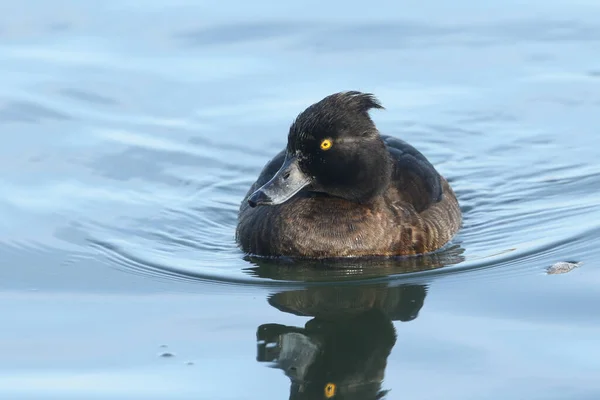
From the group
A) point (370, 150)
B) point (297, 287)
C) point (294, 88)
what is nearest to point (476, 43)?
point (294, 88)

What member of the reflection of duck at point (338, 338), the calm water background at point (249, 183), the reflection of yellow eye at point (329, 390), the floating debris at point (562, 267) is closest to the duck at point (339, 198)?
the calm water background at point (249, 183)

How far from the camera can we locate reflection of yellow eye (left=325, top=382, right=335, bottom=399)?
7.91 meters

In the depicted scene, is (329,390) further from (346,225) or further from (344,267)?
(346,225)

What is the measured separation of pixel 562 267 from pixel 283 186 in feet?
7.47

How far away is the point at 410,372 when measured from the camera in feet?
26.6

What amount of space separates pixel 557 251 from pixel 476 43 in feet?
18.2

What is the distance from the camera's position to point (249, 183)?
509 inches

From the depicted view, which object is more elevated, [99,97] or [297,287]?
[99,97]

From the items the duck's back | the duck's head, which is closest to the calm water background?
the duck's back

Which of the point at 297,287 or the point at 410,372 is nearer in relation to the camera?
the point at 410,372

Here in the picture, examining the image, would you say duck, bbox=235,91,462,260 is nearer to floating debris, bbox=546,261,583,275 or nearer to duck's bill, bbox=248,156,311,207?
duck's bill, bbox=248,156,311,207

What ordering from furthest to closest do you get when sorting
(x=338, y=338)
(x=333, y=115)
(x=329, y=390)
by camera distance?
(x=333, y=115) → (x=338, y=338) → (x=329, y=390)

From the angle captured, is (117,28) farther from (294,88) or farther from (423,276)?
(423,276)

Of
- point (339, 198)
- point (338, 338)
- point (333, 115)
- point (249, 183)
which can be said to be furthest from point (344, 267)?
point (249, 183)
